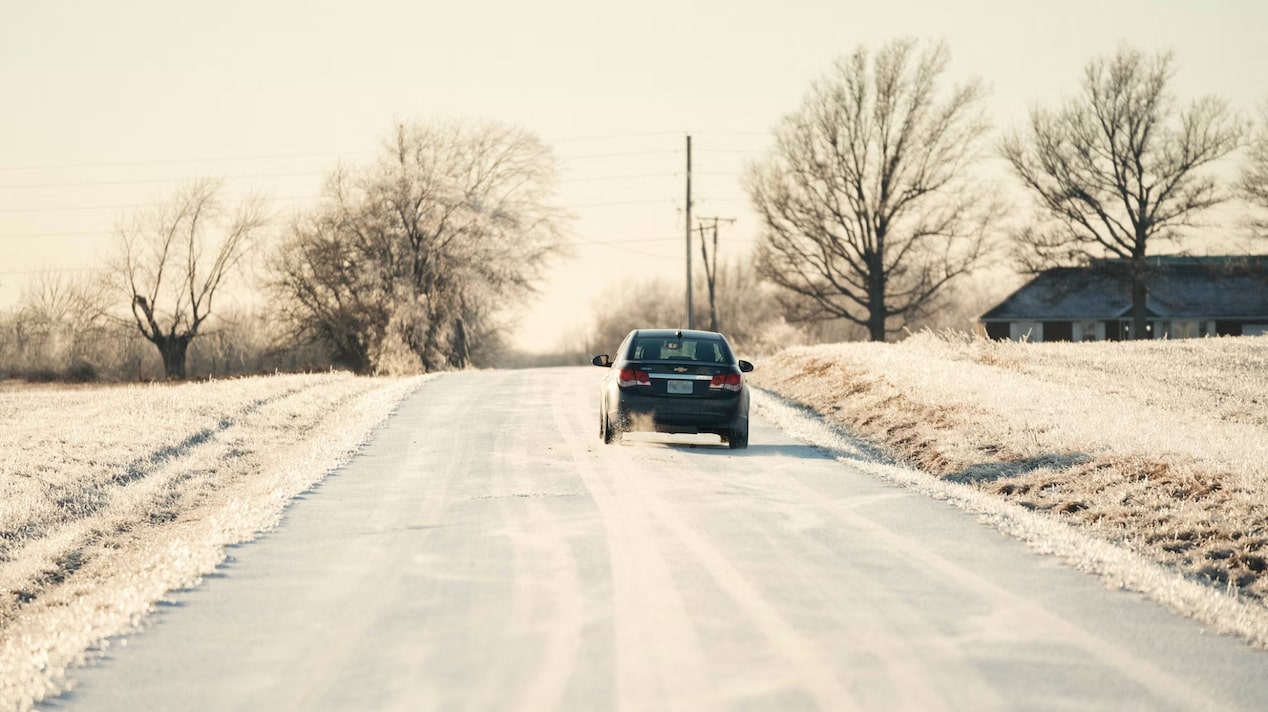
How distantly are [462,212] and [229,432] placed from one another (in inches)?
1439

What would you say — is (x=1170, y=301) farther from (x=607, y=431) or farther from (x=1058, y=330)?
(x=607, y=431)

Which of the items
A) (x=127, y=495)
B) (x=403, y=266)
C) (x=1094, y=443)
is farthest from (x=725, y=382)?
(x=403, y=266)

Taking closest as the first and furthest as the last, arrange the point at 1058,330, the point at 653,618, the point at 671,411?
the point at 653,618, the point at 671,411, the point at 1058,330

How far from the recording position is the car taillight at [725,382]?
1622cm

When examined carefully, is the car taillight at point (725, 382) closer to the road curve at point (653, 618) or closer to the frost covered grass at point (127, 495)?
the road curve at point (653, 618)

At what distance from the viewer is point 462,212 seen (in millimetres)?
55406

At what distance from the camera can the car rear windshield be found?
54.7 feet

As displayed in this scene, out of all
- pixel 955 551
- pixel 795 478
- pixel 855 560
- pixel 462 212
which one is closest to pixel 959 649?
pixel 855 560

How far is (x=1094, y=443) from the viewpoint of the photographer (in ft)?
48.3

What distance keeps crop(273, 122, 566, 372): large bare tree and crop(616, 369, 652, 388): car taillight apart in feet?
116

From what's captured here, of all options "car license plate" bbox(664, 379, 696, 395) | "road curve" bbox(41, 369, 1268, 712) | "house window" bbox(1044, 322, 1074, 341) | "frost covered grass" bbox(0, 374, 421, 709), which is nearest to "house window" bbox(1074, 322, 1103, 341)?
"house window" bbox(1044, 322, 1074, 341)

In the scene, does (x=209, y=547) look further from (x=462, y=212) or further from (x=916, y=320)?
(x=916, y=320)

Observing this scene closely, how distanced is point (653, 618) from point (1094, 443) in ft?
30.4

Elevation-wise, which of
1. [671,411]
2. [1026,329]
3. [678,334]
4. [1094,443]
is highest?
[1026,329]
